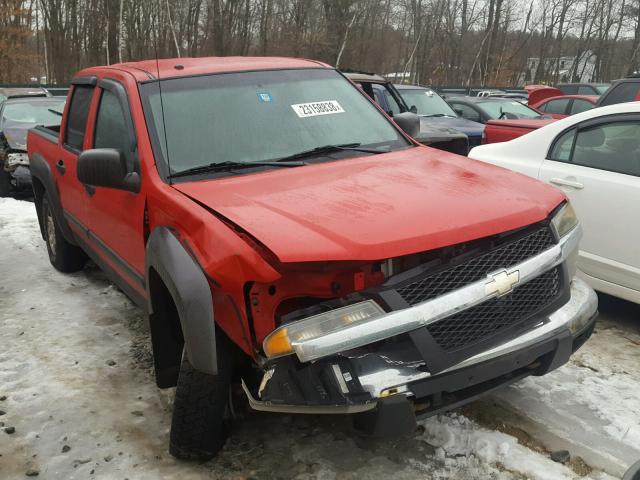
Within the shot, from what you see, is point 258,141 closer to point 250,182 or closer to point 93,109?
point 250,182

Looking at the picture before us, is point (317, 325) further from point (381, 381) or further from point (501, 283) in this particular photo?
point (501, 283)

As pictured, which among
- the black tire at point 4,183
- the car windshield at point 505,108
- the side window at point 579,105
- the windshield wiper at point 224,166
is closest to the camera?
the windshield wiper at point 224,166

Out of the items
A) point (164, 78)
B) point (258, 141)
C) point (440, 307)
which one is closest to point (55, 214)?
point (164, 78)

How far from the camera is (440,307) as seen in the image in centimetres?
230

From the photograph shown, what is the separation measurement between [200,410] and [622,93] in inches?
282

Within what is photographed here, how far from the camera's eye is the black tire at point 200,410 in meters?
2.61

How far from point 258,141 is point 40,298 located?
2.66 meters

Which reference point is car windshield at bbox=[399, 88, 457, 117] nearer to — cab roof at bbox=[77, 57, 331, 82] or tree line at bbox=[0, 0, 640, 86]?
cab roof at bbox=[77, 57, 331, 82]

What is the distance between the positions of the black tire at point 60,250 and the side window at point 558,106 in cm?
1117

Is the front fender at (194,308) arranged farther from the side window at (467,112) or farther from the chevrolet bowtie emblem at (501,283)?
the side window at (467,112)

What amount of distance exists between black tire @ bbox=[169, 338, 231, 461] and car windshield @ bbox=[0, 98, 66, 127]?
354 inches

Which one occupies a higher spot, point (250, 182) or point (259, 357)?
point (250, 182)

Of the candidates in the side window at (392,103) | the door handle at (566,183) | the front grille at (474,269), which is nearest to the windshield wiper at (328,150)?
the front grille at (474,269)

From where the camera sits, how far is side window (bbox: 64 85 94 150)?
4395 millimetres
